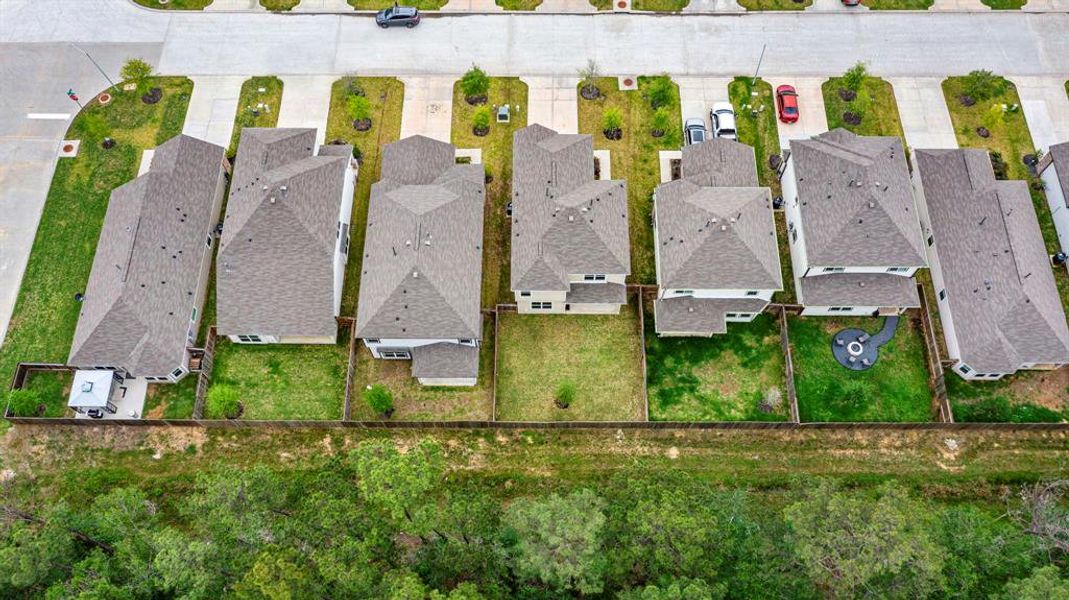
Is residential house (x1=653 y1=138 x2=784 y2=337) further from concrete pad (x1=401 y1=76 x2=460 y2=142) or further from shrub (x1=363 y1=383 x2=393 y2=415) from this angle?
concrete pad (x1=401 y1=76 x2=460 y2=142)

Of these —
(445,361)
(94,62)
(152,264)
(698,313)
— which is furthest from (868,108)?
(94,62)

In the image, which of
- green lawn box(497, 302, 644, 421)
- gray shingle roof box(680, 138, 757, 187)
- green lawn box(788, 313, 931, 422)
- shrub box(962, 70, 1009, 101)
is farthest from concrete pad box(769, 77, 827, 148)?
green lawn box(497, 302, 644, 421)

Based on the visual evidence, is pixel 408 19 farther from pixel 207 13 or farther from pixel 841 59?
pixel 841 59

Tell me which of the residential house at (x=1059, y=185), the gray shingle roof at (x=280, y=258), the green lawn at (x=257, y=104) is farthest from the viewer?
the green lawn at (x=257, y=104)

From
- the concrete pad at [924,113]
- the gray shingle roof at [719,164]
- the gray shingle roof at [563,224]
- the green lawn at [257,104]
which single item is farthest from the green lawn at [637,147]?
the green lawn at [257,104]

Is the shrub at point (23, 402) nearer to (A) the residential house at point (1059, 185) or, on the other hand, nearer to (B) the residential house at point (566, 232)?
(B) the residential house at point (566, 232)

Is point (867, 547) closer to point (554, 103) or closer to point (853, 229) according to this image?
point (853, 229)

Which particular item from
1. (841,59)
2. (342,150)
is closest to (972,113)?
(841,59)
